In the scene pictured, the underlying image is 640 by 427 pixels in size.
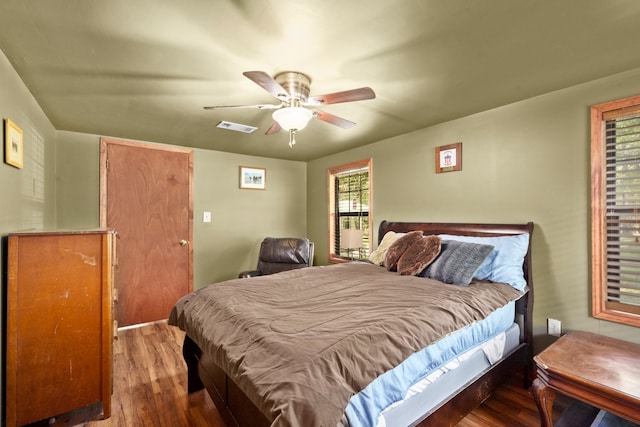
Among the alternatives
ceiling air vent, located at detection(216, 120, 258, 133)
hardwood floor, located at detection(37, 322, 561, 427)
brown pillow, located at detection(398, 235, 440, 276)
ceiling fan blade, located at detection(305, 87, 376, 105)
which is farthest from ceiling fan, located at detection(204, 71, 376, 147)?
hardwood floor, located at detection(37, 322, 561, 427)

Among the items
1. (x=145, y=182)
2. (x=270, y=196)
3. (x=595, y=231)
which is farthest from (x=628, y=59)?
(x=145, y=182)

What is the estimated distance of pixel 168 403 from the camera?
2021 mm

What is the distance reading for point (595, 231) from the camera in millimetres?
2045

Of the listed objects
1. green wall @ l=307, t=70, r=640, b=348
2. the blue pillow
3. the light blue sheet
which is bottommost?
the light blue sheet

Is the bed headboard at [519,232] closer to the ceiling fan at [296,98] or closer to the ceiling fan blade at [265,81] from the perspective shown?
the ceiling fan at [296,98]

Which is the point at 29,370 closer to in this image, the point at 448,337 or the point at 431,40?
the point at 448,337

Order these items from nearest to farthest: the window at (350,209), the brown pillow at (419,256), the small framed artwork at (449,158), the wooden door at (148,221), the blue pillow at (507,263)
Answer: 1. the blue pillow at (507,263)
2. the brown pillow at (419,256)
3. the small framed artwork at (449,158)
4. the wooden door at (148,221)
5. the window at (350,209)

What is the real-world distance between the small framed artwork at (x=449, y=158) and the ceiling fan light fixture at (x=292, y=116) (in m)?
1.68

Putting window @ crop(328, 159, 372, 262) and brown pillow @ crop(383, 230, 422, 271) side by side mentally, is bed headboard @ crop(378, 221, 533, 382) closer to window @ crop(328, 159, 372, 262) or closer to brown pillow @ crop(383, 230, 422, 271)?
brown pillow @ crop(383, 230, 422, 271)

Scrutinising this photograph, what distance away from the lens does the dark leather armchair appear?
371 centimetres

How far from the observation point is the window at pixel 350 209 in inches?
151

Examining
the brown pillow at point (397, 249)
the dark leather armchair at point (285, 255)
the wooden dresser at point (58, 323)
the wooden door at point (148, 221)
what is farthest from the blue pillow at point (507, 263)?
the wooden door at point (148, 221)

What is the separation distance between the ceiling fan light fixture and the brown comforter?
1.13m

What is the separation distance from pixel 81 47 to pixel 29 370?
1848 mm
